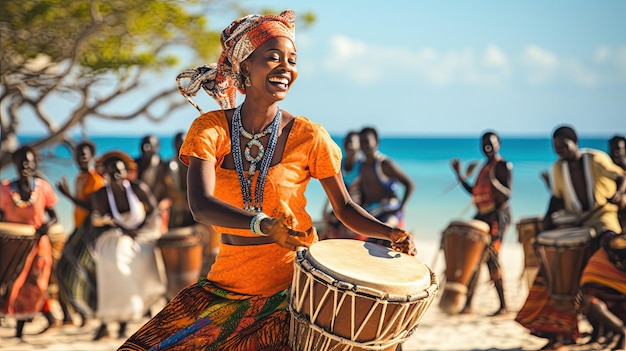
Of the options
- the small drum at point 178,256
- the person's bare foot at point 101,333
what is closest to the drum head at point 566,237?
the small drum at point 178,256

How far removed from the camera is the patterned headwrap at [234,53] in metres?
3.05

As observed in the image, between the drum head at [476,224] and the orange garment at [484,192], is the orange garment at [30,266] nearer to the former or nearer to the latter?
the drum head at [476,224]

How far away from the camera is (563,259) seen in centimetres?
726

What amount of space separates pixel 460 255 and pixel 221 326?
21.2 ft

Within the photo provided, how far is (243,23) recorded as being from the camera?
308 cm

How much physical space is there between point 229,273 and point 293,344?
370 millimetres

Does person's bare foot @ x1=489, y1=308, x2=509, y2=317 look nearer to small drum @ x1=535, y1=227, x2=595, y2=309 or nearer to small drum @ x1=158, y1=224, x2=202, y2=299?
small drum @ x1=535, y1=227, x2=595, y2=309

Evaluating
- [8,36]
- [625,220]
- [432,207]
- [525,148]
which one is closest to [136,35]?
[8,36]

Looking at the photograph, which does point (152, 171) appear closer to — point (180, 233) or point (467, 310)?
point (180, 233)

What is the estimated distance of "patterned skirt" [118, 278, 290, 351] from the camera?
299cm

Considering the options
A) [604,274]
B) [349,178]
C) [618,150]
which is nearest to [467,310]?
[349,178]

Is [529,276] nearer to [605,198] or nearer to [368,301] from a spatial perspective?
[605,198]

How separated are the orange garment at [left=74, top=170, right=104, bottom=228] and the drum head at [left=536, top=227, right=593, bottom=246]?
14.4 ft

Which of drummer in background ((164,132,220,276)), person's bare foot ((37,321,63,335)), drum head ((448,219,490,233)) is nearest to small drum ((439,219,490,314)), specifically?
drum head ((448,219,490,233))
